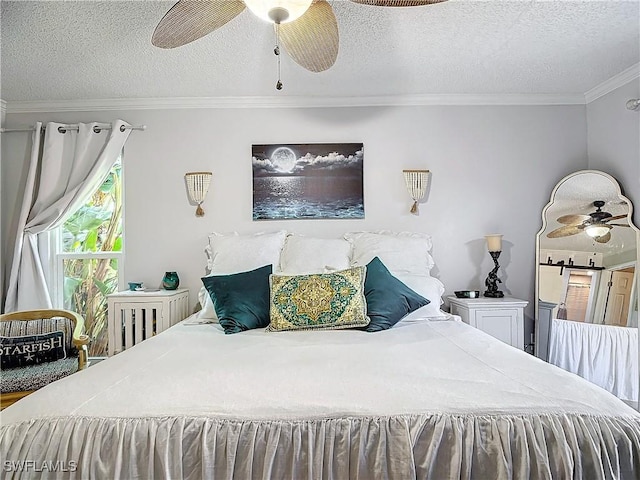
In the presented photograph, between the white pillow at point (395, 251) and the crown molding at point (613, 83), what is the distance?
70.7 inches

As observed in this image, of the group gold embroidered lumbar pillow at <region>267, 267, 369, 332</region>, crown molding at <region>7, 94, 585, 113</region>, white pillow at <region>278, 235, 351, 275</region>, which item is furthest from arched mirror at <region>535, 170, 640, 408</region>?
gold embroidered lumbar pillow at <region>267, 267, 369, 332</region>

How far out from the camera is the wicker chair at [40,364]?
7.83ft

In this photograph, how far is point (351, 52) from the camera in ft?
9.04

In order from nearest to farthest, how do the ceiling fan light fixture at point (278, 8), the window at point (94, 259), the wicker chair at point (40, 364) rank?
the ceiling fan light fixture at point (278, 8) → the wicker chair at point (40, 364) → the window at point (94, 259)

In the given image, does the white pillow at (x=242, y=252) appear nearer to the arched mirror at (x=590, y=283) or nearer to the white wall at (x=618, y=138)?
the arched mirror at (x=590, y=283)

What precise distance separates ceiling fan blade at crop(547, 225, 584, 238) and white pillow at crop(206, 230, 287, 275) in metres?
2.18

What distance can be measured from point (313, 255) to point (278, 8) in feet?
5.96

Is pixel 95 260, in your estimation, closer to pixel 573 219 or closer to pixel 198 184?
pixel 198 184

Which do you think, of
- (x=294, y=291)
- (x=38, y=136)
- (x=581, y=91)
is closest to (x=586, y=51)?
(x=581, y=91)

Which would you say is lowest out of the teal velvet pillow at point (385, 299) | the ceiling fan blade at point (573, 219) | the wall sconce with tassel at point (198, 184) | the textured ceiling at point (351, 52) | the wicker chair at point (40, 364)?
the wicker chair at point (40, 364)

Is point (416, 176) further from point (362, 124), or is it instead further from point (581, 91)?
point (581, 91)

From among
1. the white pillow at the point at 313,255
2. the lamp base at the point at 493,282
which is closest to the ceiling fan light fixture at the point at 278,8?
the white pillow at the point at 313,255

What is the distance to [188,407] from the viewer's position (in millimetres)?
1367

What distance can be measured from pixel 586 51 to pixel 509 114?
2.94 feet
